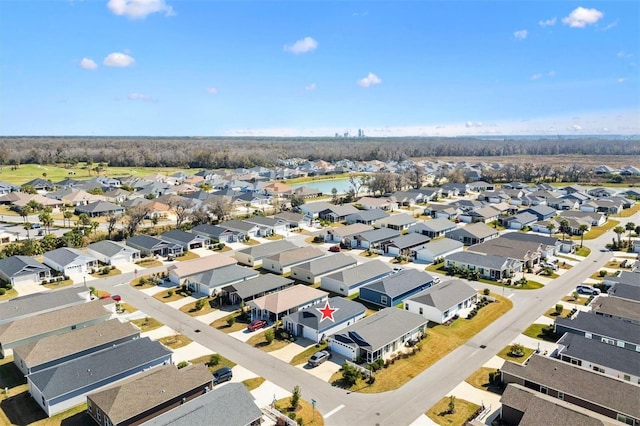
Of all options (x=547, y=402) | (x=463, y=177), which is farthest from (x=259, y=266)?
(x=463, y=177)

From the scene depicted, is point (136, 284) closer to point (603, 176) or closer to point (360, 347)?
point (360, 347)

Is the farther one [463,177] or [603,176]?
[603,176]

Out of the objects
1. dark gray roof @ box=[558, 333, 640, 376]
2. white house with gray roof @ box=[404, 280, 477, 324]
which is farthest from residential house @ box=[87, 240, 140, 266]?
dark gray roof @ box=[558, 333, 640, 376]

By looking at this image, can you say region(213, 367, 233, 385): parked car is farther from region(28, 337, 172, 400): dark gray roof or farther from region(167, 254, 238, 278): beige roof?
region(167, 254, 238, 278): beige roof

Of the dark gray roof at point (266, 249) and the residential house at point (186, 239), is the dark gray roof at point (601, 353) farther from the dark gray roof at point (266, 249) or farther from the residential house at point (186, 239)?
the residential house at point (186, 239)

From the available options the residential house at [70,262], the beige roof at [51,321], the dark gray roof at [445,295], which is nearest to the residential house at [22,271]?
the residential house at [70,262]
